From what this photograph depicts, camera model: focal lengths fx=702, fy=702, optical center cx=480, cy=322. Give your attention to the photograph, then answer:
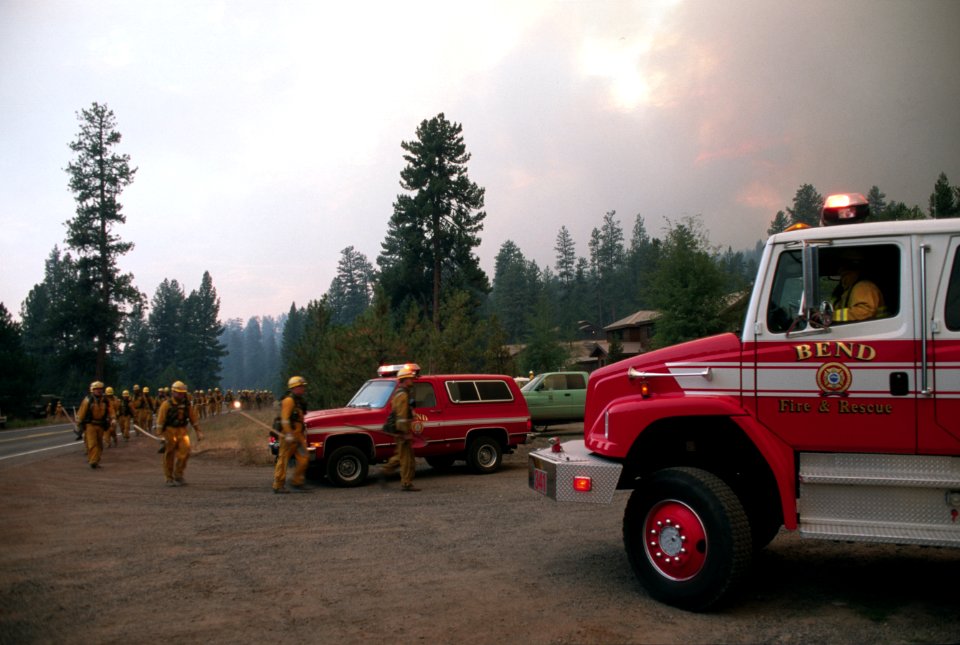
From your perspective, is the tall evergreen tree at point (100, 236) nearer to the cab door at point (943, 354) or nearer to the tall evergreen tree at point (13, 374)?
the tall evergreen tree at point (13, 374)

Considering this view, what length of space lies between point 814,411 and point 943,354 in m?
0.91

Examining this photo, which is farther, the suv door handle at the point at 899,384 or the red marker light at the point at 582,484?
the red marker light at the point at 582,484

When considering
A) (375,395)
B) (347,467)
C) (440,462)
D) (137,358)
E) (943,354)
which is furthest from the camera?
(137,358)

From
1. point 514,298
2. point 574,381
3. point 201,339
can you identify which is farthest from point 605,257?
point 574,381

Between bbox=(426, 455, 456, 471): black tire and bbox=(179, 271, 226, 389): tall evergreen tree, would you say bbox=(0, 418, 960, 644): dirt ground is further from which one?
bbox=(179, 271, 226, 389): tall evergreen tree

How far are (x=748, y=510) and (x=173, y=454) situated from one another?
11.2 meters

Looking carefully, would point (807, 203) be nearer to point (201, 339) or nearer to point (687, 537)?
point (687, 537)

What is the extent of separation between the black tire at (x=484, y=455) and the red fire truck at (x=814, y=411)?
828 centimetres

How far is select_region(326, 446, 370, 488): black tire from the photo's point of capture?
41.0ft

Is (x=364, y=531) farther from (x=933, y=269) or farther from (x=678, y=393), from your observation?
(x=933, y=269)

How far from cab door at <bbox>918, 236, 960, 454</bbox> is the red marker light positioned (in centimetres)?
240

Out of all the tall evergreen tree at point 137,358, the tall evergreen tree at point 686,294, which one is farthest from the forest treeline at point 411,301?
the tall evergreen tree at point 137,358

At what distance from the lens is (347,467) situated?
1267 cm

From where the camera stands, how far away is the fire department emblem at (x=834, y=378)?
5055 mm
